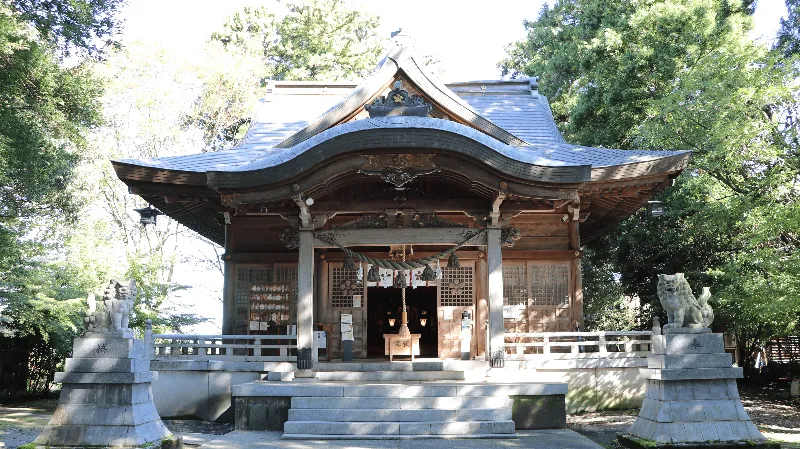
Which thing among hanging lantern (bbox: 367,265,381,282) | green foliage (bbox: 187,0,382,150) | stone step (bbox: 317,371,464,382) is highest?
green foliage (bbox: 187,0,382,150)

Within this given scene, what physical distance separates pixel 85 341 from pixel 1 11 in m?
7.75

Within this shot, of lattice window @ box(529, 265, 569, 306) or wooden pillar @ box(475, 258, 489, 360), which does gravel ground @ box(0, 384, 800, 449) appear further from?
lattice window @ box(529, 265, 569, 306)

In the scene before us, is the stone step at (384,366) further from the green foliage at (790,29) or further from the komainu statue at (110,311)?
the green foliage at (790,29)

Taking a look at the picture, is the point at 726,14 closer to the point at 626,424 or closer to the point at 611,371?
the point at 611,371

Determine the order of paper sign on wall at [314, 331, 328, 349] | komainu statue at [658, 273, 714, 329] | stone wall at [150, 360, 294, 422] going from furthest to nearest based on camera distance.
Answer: paper sign on wall at [314, 331, 328, 349] → stone wall at [150, 360, 294, 422] → komainu statue at [658, 273, 714, 329]

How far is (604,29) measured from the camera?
810 inches

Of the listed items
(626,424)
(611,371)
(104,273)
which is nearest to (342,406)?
(626,424)

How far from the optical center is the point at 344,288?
14117 mm

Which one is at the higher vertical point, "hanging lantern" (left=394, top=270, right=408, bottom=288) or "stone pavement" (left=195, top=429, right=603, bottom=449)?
"hanging lantern" (left=394, top=270, right=408, bottom=288)

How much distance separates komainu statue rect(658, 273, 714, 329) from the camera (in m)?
8.37

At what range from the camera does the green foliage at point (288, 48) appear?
27031mm

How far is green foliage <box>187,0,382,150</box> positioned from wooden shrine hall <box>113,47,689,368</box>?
10.1m

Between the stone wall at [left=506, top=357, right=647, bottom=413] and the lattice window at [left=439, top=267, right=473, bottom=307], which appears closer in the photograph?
the stone wall at [left=506, top=357, right=647, bottom=413]

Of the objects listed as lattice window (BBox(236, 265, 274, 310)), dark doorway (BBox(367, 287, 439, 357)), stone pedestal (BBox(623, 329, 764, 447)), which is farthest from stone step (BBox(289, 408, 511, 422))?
dark doorway (BBox(367, 287, 439, 357))
